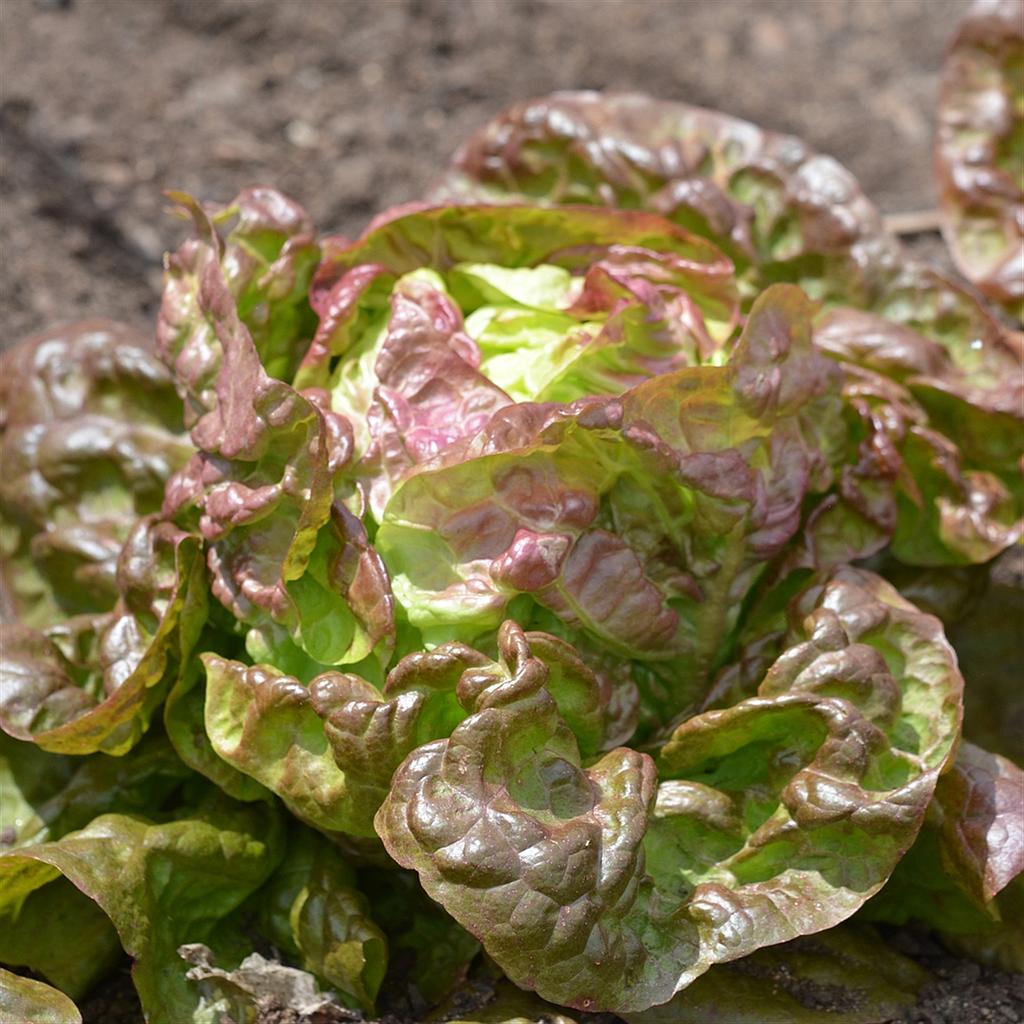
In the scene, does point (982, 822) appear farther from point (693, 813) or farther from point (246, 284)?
point (246, 284)

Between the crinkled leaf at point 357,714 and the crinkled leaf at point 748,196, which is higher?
the crinkled leaf at point 748,196

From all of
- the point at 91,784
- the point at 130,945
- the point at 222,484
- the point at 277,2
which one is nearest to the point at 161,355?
the point at 222,484

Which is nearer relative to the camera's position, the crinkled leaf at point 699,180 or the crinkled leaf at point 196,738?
the crinkled leaf at point 196,738

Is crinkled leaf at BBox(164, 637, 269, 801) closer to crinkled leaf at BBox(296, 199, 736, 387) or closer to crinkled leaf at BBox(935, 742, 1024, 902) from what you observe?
crinkled leaf at BBox(296, 199, 736, 387)

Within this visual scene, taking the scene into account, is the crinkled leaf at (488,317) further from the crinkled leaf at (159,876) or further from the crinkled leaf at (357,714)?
the crinkled leaf at (159,876)

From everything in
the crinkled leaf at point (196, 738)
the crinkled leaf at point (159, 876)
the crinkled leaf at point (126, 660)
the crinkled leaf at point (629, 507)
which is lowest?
the crinkled leaf at point (159, 876)

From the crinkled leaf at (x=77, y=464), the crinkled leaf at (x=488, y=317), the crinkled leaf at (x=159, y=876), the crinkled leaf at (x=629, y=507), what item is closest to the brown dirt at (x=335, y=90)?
the crinkled leaf at (x=77, y=464)
